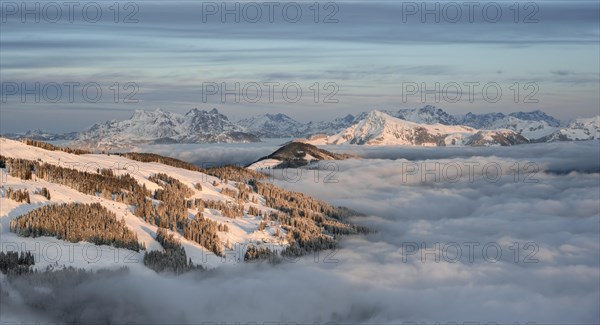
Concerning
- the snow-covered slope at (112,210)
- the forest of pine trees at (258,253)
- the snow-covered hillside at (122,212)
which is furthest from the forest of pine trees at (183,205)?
the forest of pine trees at (258,253)

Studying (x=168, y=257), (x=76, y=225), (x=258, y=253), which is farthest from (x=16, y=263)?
(x=258, y=253)

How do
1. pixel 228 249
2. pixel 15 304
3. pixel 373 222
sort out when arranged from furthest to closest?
pixel 373 222
pixel 228 249
pixel 15 304

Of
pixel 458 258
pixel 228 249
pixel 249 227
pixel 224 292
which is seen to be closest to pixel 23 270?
pixel 224 292

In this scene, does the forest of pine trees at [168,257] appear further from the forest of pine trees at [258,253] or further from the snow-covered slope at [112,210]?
the forest of pine trees at [258,253]

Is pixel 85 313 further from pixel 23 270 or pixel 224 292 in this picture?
pixel 224 292

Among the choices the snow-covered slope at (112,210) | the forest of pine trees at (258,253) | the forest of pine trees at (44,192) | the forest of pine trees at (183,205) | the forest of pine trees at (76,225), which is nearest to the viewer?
the snow-covered slope at (112,210)

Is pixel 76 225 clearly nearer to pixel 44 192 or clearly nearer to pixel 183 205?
pixel 44 192
